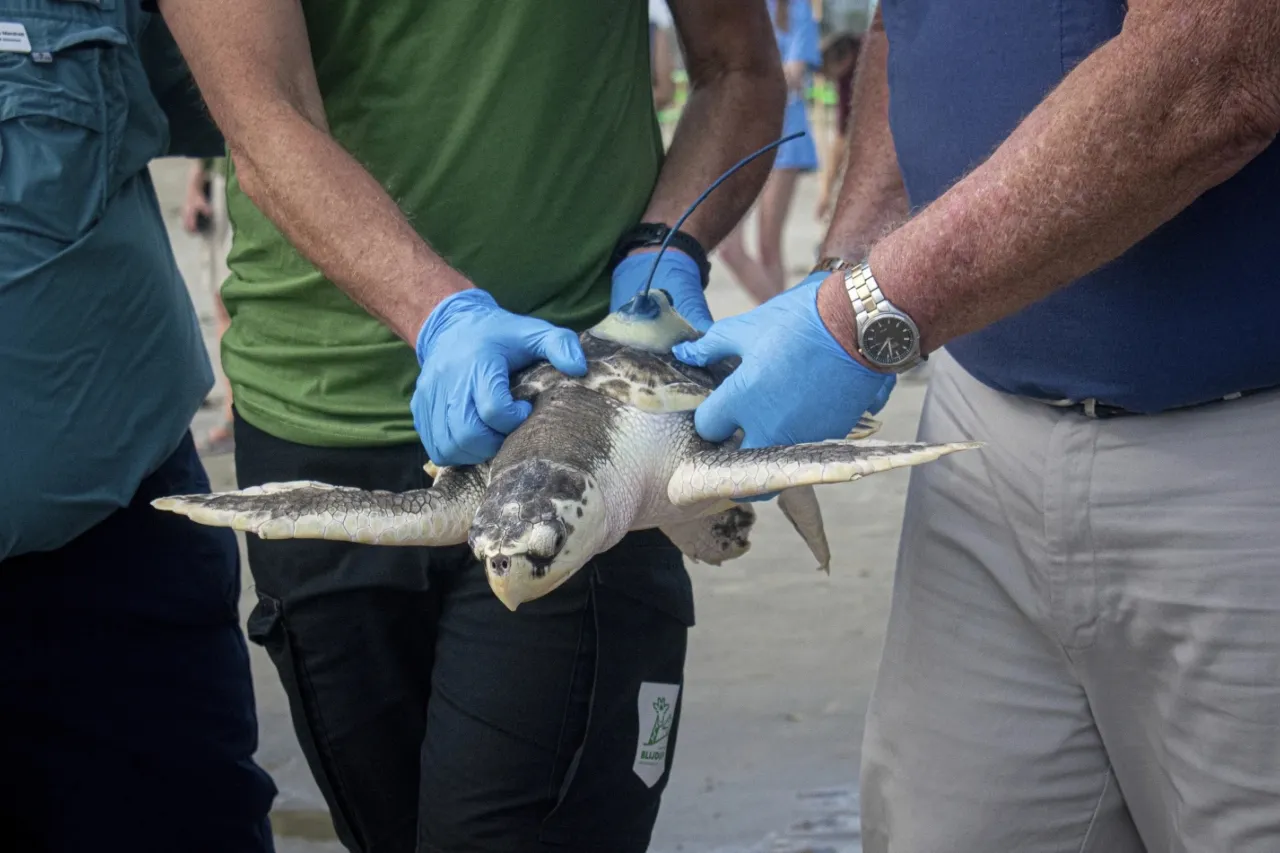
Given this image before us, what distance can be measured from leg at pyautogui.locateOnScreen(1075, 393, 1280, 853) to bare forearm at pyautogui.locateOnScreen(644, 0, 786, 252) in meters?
0.61

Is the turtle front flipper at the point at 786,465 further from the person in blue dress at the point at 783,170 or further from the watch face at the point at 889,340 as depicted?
the person in blue dress at the point at 783,170

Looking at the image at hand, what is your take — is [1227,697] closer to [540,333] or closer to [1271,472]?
[1271,472]

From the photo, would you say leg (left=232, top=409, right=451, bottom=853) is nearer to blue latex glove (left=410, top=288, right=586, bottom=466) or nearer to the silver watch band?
blue latex glove (left=410, top=288, right=586, bottom=466)

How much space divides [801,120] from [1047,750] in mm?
4445

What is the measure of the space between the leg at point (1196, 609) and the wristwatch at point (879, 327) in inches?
9.9

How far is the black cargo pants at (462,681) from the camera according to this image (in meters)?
1.48

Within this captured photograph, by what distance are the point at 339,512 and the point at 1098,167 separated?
0.75 metres

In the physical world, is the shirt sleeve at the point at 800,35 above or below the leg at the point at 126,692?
below

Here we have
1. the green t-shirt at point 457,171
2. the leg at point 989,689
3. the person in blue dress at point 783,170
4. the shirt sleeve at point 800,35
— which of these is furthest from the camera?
the shirt sleeve at point 800,35

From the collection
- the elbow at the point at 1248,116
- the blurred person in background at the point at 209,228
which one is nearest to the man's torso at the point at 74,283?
the elbow at the point at 1248,116

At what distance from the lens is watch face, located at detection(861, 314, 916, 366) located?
1.20m

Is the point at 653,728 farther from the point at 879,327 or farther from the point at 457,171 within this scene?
the point at 457,171

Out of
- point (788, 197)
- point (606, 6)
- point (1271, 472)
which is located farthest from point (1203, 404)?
point (788, 197)

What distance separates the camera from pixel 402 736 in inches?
62.9
